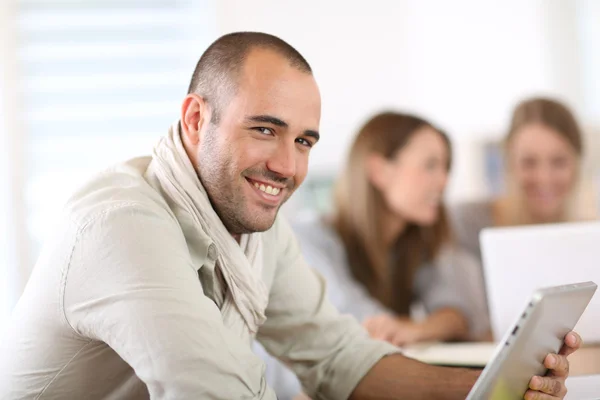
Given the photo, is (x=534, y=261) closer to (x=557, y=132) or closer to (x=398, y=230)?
(x=398, y=230)

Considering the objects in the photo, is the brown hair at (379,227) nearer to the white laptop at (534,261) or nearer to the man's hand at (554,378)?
the white laptop at (534,261)

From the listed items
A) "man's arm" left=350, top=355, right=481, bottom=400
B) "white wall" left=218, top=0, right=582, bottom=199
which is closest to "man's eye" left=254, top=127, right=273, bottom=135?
"man's arm" left=350, top=355, right=481, bottom=400

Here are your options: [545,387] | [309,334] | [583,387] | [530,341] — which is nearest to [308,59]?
[309,334]

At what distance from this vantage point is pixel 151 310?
1.01m

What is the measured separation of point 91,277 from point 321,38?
133 inches

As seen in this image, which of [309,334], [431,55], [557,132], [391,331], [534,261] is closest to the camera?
[309,334]

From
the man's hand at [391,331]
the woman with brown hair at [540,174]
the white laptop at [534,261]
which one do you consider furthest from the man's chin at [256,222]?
the woman with brown hair at [540,174]

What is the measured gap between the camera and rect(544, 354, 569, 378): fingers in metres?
1.13

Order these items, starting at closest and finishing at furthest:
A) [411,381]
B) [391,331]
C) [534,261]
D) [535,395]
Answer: [535,395]
[411,381]
[534,261]
[391,331]

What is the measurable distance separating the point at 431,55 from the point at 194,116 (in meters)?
3.33

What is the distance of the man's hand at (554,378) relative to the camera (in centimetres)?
111

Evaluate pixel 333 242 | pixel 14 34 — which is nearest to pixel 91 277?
pixel 333 242

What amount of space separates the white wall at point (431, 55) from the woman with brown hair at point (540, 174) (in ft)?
4.23

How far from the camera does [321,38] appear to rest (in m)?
4.23
